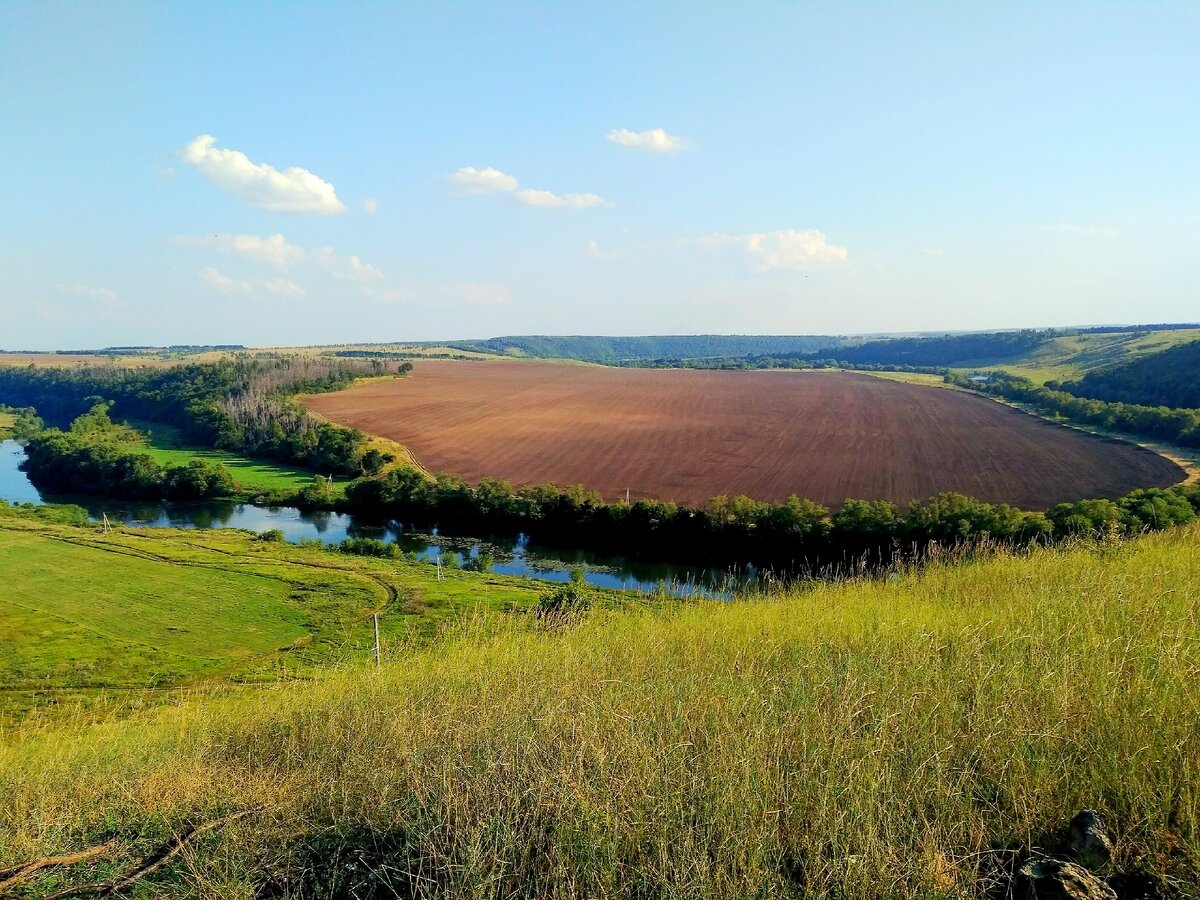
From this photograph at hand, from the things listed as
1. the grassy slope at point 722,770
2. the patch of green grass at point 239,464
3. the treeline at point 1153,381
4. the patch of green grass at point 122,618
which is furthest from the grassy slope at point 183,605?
the treeline at point 1153,381

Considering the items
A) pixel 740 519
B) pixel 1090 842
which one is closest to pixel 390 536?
pixel 740 519

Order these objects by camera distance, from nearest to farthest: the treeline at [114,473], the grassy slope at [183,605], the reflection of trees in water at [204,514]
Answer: the grassy slope at [183,605], the reflection of trees in water at [204,514], the treeline at [114,473]

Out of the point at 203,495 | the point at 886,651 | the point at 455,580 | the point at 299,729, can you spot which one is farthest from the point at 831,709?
the point at 203,495

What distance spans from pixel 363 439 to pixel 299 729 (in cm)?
7594

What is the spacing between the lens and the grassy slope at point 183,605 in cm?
2827

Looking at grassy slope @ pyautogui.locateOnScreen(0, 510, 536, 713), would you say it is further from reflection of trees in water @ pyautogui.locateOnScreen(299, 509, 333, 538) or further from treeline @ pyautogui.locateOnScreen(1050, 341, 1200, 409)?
treeline @ pyautogui.locateOnScreen(1050, 341, 1200, 409)

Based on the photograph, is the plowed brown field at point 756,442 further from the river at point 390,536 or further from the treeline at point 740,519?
the river at point 390,536

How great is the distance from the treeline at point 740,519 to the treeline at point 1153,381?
5141 centimetres

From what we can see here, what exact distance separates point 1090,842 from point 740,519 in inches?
1805

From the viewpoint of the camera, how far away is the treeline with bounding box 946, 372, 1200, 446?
66938 millimetres

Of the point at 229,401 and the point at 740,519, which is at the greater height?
the point at 229,401

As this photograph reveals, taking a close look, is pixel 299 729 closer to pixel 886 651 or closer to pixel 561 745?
pixel 561 745

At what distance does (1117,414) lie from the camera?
7650 cm

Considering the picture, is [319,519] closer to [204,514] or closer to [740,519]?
[204,514]
